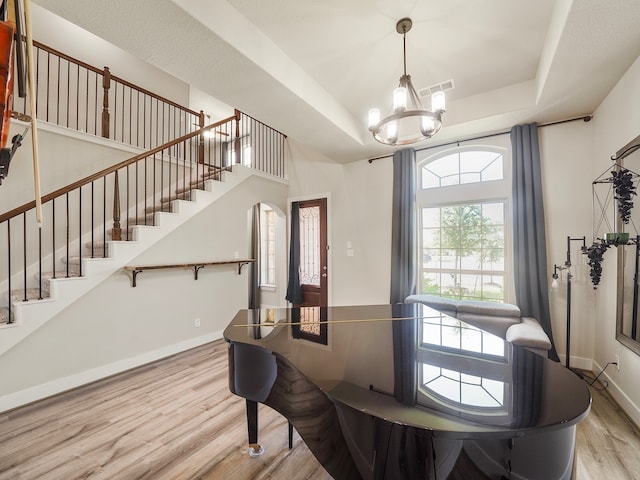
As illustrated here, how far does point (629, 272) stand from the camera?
2346 mm

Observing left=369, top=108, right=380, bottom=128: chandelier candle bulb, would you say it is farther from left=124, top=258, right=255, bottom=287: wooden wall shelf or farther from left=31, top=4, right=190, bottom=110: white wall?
left=31, top=4, right=190, bottom=110: white wall

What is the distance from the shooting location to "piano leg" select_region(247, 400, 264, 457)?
1893mm

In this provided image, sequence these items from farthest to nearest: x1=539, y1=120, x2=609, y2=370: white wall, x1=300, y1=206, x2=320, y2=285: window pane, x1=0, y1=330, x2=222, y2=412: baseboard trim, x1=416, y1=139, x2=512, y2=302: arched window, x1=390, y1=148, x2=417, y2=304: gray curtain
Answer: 1. x1=300, y1=206, x2=320, y2=285: window pane
2. x1=390, y1=148, x2=417, y2=304: gray curtain
3. x1=416, y1=139, x2=512, y2=302: arched window
4. x1=539, y1=120, x2=609, y2=370: white wall
5. x1=0, y1=330, x2=222, y2=412: baseboard trim

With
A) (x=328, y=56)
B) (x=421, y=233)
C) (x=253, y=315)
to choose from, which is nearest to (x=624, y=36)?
(x=328, y=56)

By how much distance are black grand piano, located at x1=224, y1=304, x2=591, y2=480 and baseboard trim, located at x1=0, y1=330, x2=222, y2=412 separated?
2134 mm

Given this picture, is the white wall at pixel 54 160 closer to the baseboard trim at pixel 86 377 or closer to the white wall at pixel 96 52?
the white wall at pixel 96 52

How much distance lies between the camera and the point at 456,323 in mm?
2184

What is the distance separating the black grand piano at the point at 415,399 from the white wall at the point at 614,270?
1.60 meters

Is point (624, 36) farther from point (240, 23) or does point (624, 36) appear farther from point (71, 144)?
point (71, 144)

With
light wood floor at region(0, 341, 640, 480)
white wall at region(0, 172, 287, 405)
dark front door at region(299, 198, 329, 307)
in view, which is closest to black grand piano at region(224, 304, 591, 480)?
light wood floor at region(0, 341, 640, 480)

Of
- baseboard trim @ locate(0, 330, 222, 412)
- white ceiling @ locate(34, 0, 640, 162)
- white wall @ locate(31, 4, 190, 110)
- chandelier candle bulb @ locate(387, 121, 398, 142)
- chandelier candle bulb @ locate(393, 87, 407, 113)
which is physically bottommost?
baseboard trim @ locate(0, 330, 222, 412)

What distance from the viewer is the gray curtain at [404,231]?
13.4ft

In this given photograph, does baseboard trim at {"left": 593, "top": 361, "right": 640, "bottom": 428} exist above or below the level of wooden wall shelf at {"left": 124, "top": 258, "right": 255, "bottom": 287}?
below

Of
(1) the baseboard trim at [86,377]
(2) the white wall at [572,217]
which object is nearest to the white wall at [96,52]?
(1) the baseboard trim at [86,377]
